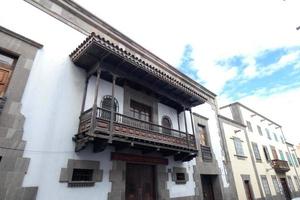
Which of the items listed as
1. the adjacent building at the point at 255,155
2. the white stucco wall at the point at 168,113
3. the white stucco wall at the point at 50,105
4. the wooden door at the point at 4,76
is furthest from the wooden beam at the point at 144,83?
the adjacent building at the point at 255,155

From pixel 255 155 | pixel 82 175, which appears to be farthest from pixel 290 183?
pixel 82 175

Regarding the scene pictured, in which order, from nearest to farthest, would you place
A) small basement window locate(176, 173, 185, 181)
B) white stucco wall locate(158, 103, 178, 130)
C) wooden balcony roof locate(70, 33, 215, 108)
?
wooden balcony roof locate(70, 33, 215, 108)
small basement window locate(176, 173, 185, 181)
white stucco wall locate(158, 103, 178, 130)

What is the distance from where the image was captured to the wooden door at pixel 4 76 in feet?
18.4

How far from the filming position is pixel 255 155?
17578 mm

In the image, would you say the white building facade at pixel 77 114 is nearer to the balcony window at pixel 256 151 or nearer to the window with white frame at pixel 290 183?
the balcony window at pixel 256 151

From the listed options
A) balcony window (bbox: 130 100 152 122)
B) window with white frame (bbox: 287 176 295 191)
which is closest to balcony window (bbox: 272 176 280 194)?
window with white frame (bbox: 287 176 295 191)

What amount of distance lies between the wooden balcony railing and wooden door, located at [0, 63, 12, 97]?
1021 centimetres

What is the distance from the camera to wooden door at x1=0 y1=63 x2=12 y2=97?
5604mm

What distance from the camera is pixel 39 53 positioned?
6625mm

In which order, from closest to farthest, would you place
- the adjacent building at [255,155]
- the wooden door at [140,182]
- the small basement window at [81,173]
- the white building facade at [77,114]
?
the white building facade at [77,114] < the small basement window at [81,173] < the wooden door at [140,182] < the adjacent building at [255,155]

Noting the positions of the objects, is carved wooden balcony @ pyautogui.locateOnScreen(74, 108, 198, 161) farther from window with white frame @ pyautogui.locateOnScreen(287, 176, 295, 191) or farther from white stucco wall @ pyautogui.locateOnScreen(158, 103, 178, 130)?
window with white frame @ pyautogui.locateOnScreen(287, 176, 295, 191)

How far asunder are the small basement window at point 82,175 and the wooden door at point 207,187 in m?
7.53

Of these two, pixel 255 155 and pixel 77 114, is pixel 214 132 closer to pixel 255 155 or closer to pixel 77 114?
pixel 255 155

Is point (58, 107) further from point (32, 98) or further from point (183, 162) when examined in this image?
point (183, 162)
